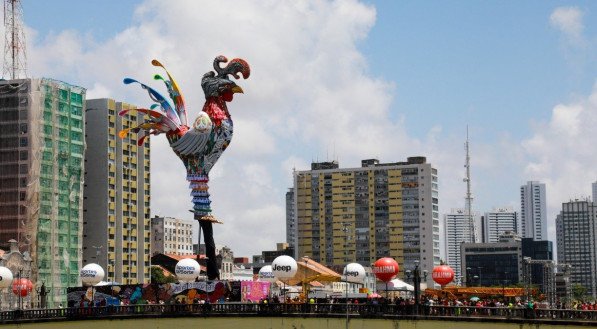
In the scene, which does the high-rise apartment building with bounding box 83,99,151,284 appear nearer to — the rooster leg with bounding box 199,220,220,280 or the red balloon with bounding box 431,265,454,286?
the rooster leg with bounding box 199,220,220,280

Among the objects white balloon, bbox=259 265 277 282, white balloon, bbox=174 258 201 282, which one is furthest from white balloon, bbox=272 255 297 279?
white balloon, bbox=174 258 201 282

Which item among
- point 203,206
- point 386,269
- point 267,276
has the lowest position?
point 267,276

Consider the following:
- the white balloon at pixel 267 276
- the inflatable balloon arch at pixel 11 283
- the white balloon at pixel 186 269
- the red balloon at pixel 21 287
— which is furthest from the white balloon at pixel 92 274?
the white balloon at pixel 267 276

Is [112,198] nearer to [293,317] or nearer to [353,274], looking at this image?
[353,274]

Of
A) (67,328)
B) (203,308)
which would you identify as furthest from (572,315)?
(67,328)

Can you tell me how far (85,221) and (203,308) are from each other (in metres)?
108

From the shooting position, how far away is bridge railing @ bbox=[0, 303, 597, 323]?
70875 millimetres

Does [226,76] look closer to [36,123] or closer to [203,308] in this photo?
[203,308]

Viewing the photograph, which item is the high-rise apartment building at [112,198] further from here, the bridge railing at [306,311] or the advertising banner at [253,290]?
the bridge railing at [306,311]

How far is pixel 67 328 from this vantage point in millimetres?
85688

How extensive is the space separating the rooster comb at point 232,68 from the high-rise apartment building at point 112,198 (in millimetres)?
88763

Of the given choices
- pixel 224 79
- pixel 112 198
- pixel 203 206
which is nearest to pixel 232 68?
pixel 224 79

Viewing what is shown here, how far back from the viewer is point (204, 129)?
320 ft

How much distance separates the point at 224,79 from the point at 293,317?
88.0 feet
